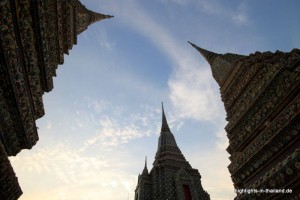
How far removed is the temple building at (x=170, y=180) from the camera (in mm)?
27172

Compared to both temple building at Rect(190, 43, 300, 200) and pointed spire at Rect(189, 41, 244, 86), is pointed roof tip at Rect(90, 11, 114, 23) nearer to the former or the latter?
pointed spire at Rect(189, 41, 244, 86)

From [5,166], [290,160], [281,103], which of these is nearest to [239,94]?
[281,103]

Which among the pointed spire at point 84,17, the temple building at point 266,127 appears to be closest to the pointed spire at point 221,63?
the temple building at point 266,127

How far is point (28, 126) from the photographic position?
533cm

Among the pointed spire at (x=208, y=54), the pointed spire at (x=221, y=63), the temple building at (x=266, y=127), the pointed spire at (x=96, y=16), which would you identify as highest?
the pointed spire at (x=96, y=16)

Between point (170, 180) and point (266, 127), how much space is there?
23.5m

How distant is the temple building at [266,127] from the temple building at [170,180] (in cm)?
2010

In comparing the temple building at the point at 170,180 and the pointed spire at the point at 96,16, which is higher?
the pointed spire at the point at 96,16

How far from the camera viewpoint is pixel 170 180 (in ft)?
92.8

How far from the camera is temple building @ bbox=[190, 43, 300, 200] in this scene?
5.17 metres

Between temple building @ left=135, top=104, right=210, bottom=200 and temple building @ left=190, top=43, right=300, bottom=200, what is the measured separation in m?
20.1

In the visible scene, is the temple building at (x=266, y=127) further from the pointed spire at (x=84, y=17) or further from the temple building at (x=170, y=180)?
the temple building at (x=170, y=180)

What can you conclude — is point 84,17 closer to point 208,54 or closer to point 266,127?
point 208,54

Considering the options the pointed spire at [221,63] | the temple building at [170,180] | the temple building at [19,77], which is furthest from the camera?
the temple building at [170,180]
